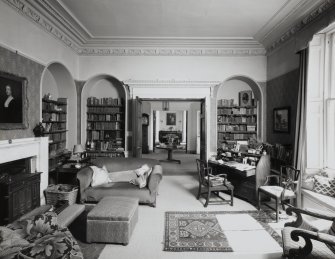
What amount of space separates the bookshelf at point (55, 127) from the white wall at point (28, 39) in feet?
3.70

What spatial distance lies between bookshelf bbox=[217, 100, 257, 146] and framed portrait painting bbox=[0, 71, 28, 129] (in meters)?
5.35

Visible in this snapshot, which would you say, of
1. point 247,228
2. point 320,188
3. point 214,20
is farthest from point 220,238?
point 214,20

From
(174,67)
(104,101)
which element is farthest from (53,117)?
(174,67)

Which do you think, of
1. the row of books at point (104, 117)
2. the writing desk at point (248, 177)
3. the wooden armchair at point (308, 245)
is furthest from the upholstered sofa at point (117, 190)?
the row of books at point (104, 117)

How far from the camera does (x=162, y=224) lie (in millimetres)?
4090

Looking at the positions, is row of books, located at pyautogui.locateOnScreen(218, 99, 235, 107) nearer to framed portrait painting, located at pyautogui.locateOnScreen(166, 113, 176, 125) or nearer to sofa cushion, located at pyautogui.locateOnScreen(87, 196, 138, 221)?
sofa cushion, located at pyautogui.locateOnScreen(87, 196, 138, 221)

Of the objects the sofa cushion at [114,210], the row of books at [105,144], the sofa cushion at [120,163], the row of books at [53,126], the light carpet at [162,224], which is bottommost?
the light carpet at [162,224]

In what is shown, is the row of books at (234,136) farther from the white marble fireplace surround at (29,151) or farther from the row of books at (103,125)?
the white marble fireplace surround at (29,151)

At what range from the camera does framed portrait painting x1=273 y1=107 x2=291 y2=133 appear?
6.05 metres

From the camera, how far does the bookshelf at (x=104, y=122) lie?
305 inches

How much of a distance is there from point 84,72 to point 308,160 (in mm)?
6350

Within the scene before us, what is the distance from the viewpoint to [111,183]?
5.18 metres

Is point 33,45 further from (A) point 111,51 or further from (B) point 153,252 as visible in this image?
(B) point 153,252

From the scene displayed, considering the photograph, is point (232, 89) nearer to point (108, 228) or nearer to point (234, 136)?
point (234, 136)
